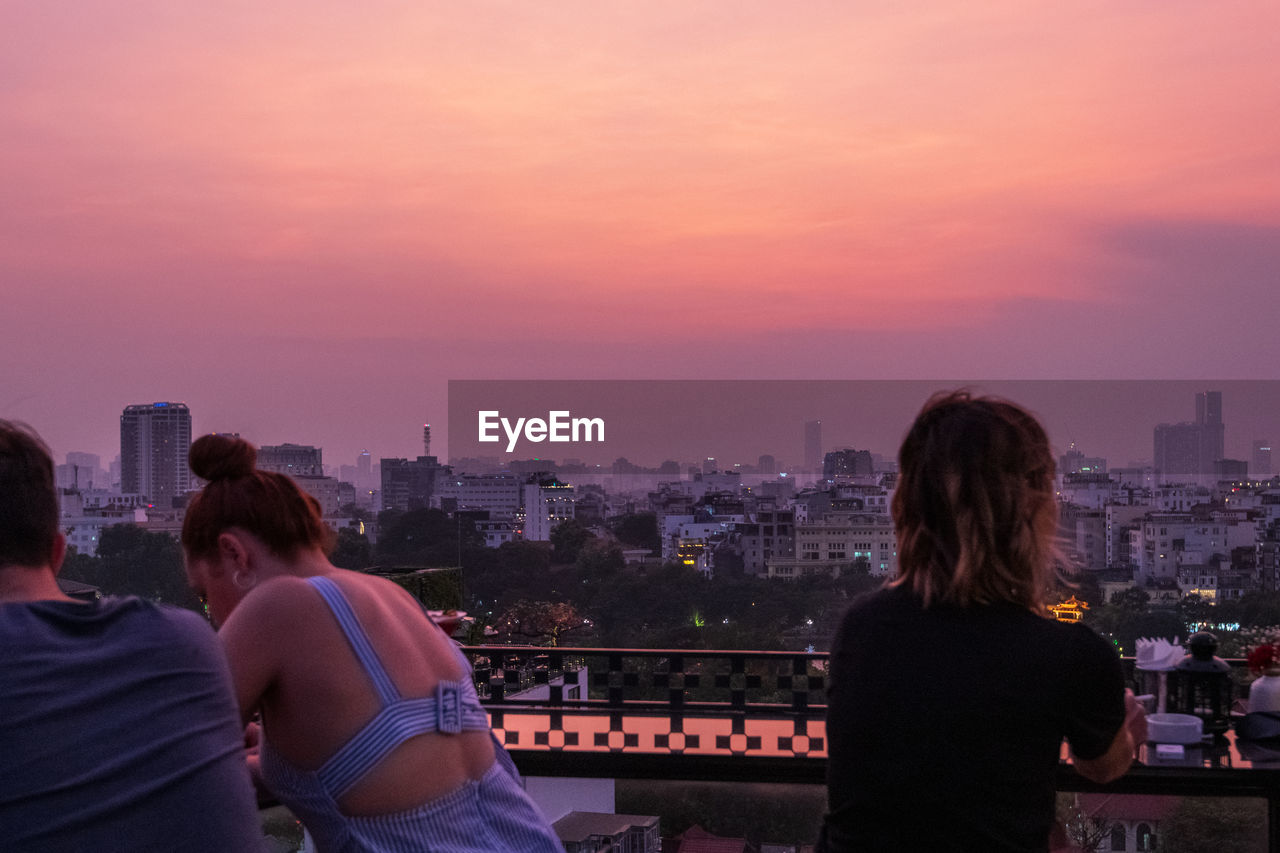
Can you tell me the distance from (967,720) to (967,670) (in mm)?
55

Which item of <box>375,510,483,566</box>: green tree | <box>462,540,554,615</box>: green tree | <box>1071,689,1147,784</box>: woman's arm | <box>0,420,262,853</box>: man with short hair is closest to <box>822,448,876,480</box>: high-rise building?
<box>462,540,554,615</box>: green tree

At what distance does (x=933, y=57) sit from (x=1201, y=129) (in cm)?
455

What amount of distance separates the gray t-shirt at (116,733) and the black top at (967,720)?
0.69 metres

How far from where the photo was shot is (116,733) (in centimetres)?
105

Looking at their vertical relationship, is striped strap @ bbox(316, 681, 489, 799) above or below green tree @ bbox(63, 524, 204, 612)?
above

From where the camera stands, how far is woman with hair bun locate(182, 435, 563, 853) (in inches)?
51.8

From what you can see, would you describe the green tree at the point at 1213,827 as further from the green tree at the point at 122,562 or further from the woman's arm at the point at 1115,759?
the green tree at the point at 122,562

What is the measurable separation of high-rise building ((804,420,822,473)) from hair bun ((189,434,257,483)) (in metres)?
23.4

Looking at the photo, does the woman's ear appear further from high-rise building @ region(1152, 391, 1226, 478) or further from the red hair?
high-rise building @ region(1152, 391, 1226, 478)

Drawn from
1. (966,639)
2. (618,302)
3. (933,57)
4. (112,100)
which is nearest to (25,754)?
(966,639)

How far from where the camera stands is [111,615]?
3.61 ft

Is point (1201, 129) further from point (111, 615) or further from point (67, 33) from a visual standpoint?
point (111, 615)

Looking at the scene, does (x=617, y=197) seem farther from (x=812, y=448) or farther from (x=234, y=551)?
(x=234, y=551)

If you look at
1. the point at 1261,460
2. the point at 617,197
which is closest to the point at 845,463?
the point at 1261,460
